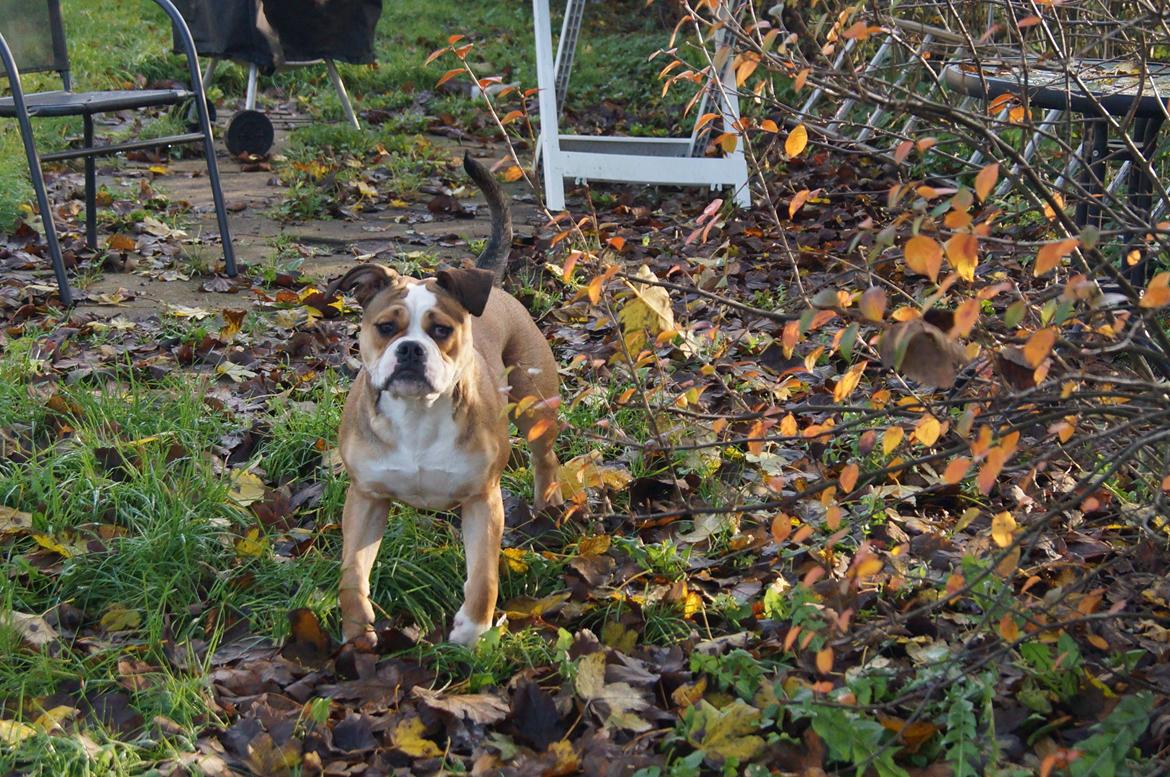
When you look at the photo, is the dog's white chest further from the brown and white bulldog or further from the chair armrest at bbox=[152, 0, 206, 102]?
the chair armrest at bbox=[152, 0, 206, 102]

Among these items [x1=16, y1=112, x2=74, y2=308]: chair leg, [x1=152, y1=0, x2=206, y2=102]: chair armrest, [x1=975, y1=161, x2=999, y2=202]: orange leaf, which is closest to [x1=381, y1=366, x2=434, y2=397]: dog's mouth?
[x1=975, y1=161, x2=999, y2=202]: orange leaf

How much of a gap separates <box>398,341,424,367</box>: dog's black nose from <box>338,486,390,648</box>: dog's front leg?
43cm

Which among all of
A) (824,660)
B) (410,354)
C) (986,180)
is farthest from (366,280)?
(986,180)

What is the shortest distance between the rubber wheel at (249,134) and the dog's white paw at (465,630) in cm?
626

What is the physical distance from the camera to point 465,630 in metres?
3.08

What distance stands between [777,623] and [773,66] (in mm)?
1388

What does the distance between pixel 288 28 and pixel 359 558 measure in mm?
6719

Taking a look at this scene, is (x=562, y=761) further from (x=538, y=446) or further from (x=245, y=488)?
(x=245, y=488)

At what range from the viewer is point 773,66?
2.49m

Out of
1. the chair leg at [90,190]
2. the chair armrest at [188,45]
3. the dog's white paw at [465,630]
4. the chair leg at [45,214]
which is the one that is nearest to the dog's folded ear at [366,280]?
the dog's white paw at [465,630]

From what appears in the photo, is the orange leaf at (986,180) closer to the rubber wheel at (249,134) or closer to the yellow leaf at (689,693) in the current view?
the yellow leaf at (689,693)

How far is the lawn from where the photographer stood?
233cm

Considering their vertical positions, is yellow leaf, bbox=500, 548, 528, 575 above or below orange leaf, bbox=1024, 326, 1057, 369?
below

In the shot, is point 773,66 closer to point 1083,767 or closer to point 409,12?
point 1083,767
